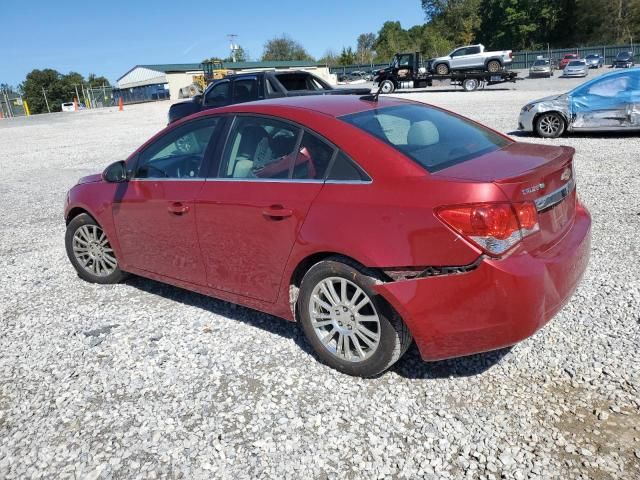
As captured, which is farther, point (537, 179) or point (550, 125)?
point (550, 125)

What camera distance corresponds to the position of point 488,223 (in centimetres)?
262

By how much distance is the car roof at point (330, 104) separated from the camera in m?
3.50

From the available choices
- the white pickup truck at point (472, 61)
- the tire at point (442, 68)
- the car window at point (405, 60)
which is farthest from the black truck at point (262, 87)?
the tire at point (442, 68)

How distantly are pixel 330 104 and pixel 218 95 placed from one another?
10.4 metres

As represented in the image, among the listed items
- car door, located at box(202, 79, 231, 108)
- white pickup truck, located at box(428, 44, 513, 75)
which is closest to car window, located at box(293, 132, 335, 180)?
car door, located at box(202, 79, 231, 108)

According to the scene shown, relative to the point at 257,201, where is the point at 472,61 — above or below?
above

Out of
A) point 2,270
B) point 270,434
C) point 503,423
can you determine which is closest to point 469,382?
point 503,423

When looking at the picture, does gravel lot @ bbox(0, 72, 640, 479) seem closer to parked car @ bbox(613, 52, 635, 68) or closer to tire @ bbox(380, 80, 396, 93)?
A: tire @ bbox(380, 80, 396, 93)

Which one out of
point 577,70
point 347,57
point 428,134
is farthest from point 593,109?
point 347,57

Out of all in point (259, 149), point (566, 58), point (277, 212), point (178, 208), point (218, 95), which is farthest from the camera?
point (566, 58)

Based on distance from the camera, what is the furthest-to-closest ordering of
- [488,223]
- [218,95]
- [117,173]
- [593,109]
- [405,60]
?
[405,60]
[218,95]
[593,109]
[117,173]
[488,223]

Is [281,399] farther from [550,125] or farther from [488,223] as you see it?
[550,125]

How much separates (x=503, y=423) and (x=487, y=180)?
1228 mm

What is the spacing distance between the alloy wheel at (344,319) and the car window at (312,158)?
2.11 ft
